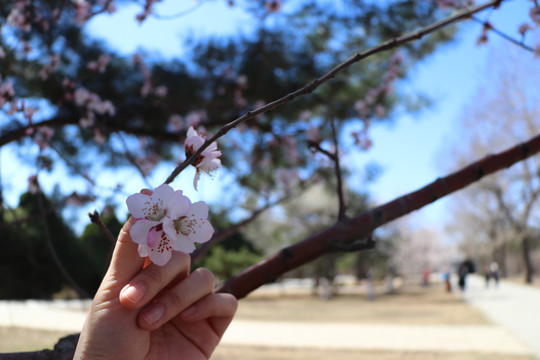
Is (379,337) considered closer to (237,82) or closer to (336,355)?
(336,355)

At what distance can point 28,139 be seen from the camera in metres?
4.65

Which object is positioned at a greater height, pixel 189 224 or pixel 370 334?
pixel 189 224

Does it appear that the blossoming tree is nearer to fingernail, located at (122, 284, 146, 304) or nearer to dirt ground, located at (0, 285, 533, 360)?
dirt ground, located at (0, 285, 533, 360)

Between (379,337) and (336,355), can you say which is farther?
(379,337)

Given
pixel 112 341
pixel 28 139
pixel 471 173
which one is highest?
pixel 28 139

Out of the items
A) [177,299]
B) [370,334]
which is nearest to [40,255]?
[370,334]

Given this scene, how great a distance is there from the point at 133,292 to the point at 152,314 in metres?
0.06

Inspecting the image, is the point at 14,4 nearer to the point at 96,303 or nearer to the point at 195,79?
the point at 195,79

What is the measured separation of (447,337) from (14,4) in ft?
23.9

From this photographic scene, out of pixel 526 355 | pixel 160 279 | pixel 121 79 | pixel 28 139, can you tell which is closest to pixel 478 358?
pixel 526 355

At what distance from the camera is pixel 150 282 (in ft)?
2.44

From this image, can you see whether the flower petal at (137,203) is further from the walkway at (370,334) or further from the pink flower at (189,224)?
the walkway at (370,334)

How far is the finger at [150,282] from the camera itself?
2.36ft

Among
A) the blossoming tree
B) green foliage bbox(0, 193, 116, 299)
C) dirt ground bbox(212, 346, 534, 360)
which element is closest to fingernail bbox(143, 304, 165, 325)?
green foliage bbox(0, 193, 116, 299)
